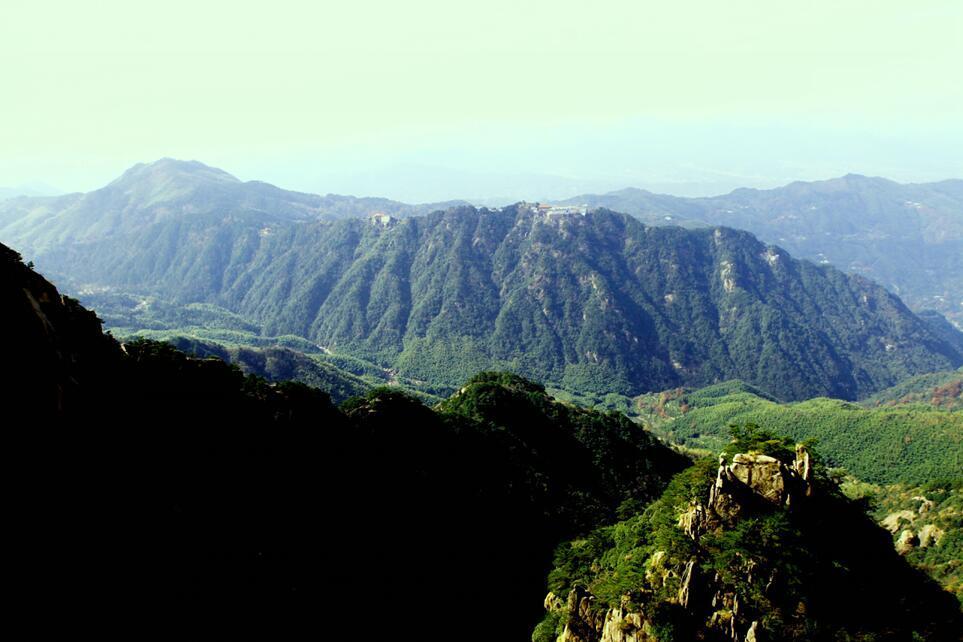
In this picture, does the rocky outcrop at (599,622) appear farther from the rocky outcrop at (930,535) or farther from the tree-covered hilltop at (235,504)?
the rocky outcrop at (930,535)

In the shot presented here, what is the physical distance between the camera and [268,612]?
142ft

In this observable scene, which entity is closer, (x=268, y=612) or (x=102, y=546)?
(x=102, y=546)

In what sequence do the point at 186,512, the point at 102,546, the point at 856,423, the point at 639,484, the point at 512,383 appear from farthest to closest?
1. the point at 856,423
2. the point at 512,383
3. the point at 639,484
4. the point at 186,512
5. the point at 102,546

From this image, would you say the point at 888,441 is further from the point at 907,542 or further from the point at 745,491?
the point at 745,491

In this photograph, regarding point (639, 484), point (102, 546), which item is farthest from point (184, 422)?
point (639, 484)

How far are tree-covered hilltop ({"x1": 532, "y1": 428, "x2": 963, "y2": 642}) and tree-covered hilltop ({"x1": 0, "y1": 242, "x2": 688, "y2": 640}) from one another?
16.3 metres

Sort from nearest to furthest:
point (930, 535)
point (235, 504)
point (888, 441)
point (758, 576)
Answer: point (758, 576), point (235, 504), point (930, 535), point (888, 441)

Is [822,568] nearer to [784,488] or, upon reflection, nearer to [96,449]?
[784,488]

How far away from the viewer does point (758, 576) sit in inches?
1601

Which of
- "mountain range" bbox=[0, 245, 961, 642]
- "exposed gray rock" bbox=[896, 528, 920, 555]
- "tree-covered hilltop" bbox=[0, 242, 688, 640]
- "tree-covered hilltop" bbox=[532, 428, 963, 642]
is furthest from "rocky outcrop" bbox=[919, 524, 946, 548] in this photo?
"tree-covered hilltop" bbox=[532, 428, 963, 642]

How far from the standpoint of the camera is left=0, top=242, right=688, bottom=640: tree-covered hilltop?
1223 inches

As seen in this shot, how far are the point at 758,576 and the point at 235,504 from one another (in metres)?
40.1

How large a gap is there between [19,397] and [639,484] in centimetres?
9654

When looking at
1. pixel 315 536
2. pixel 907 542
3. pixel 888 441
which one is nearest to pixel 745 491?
pixel 315 536
